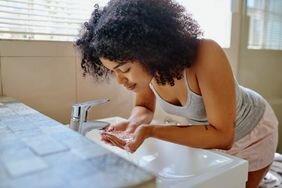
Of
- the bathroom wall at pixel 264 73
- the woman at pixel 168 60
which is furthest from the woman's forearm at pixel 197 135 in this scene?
the bathroom wall at pixel 264 73

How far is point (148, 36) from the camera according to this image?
2.14 feet

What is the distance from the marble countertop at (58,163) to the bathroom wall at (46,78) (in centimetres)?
44

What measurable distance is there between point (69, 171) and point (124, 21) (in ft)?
1.41

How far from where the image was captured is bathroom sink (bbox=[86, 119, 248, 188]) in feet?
1.75

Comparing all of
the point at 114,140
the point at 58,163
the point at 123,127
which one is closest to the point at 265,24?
the point at 123,127

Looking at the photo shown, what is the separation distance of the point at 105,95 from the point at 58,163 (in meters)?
0.77

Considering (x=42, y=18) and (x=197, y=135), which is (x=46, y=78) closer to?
(x=42, y=18)

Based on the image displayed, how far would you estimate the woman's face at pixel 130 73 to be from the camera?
2.28 ft

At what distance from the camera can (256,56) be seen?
170 cm

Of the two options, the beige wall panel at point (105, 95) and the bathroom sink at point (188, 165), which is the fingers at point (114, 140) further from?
the beige wall panel at point (105, 95)

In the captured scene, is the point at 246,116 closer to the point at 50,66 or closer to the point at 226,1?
the point at 50,66

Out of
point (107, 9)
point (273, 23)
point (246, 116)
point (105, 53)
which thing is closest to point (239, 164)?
point (246, 116)

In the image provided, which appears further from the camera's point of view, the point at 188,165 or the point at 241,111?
the point at 241,111

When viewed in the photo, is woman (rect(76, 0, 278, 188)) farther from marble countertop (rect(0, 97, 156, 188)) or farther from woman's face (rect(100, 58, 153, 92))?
marble countertop (rect(0, 97, 156, 188))
